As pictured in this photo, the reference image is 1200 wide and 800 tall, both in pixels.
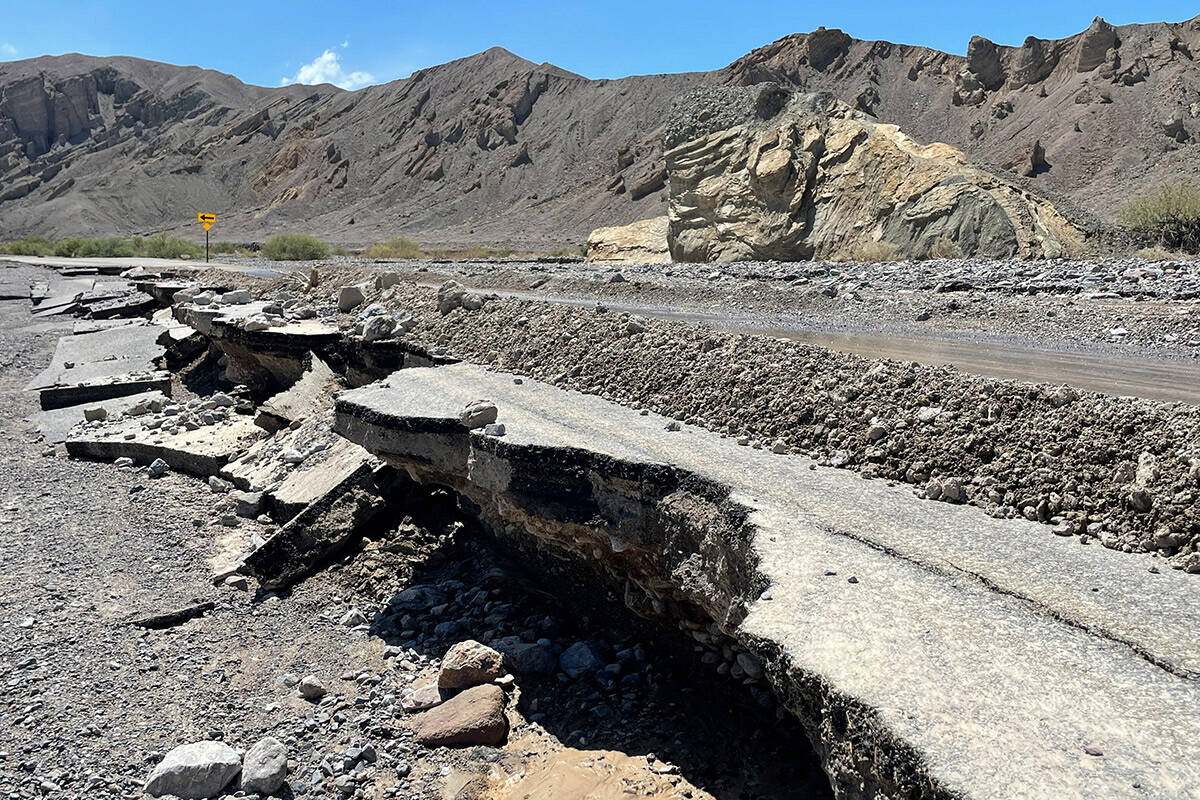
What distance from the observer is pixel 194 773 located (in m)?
4.37

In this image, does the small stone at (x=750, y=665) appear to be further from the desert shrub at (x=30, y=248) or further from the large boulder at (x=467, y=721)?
the desert shrub at (x=30, y=248)

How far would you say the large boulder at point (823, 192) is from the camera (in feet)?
62.4

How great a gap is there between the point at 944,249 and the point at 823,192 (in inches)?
176

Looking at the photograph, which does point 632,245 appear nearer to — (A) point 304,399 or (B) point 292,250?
(B) point 292,250

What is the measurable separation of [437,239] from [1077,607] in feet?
180

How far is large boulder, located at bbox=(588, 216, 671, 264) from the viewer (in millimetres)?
27734

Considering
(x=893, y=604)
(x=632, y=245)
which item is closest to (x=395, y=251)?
(x=632, y=245)

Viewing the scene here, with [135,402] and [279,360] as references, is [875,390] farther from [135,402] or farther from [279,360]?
[135,402]

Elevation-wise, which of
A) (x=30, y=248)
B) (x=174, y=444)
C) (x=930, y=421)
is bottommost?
(x=174, y=444)

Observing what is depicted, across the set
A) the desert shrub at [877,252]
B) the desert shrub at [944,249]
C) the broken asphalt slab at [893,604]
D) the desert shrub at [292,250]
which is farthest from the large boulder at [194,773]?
the desert shrub at [292,250]

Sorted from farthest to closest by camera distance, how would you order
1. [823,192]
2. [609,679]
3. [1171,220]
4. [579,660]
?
[823,192], [1171,220], [579,660], [609,679]

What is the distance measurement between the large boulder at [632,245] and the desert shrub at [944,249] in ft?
30.4

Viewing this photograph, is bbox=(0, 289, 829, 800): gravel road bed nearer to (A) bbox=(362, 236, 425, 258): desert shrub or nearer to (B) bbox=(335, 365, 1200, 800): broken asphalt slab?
(B) bbox=(335, 365, 1200, 800): broken asphalt slab

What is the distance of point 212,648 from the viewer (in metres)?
5.91
